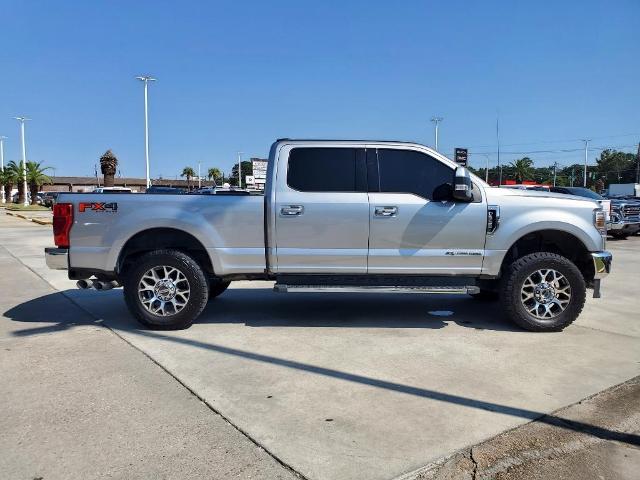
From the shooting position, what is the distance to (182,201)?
5.64 m

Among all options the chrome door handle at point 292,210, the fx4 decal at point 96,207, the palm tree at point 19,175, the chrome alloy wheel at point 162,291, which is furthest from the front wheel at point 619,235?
the palm tree at point 19,175

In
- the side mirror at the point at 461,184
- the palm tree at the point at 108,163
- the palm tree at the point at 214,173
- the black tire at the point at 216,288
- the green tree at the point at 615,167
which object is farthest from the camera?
the palm tree at the point at 214,173

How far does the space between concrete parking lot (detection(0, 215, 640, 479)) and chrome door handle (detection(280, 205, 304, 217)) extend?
1298mm

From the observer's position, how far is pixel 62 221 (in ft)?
18.3

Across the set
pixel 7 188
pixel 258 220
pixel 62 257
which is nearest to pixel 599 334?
pixel 258 220

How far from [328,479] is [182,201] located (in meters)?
3.65

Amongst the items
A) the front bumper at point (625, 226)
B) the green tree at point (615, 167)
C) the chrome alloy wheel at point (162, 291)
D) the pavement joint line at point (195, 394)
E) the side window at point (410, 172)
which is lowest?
the pavement joint line at point (195, 394)

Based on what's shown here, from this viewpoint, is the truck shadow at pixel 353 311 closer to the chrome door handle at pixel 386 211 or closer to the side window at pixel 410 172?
the chrome door handle at pixel 386 211

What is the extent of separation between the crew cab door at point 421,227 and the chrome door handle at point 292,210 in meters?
0.76

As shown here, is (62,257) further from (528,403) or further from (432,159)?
(528,403)

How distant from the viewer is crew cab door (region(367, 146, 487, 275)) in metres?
5.61

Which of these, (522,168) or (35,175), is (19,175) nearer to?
(35,175)

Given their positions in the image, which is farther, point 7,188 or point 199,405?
point 7,188

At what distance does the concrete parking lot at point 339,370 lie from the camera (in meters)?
3.19
